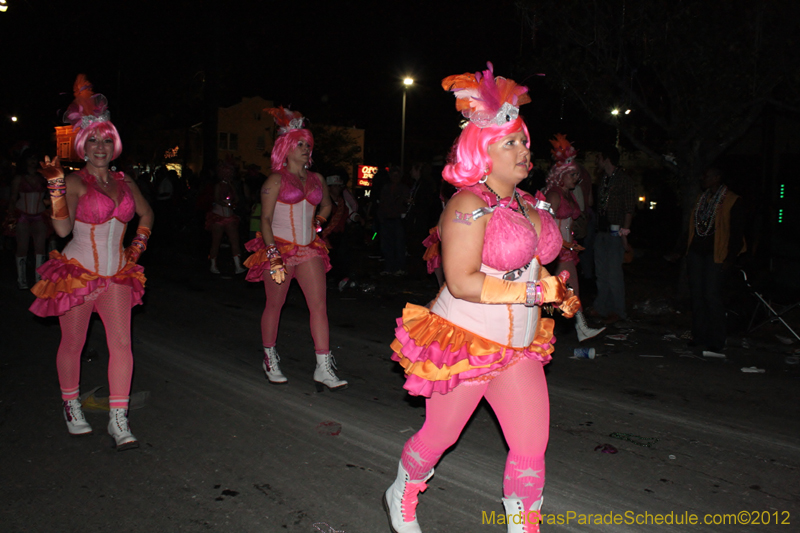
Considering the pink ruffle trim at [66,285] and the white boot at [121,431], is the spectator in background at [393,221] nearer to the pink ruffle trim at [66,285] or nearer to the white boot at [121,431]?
the pink ruffle trim at [66,285]

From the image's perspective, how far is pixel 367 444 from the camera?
4387 millimetres

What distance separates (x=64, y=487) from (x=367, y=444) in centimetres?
183

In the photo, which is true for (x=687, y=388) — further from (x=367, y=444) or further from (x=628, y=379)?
(x=367, y=444)

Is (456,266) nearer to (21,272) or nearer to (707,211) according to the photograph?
(707,211)

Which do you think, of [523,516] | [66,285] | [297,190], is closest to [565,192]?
[297,190]

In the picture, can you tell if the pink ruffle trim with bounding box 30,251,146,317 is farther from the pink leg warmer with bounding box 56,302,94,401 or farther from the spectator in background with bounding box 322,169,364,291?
the spectator in background with bounding box 322,169,364,291

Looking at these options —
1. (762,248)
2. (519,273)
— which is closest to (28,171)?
(519,273)

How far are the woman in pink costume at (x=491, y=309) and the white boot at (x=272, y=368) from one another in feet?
9.35

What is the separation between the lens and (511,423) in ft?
9.16

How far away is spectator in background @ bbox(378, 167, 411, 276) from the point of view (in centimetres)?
1248

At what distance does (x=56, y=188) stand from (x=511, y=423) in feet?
10.3

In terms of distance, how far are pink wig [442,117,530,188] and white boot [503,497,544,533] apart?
1400mm

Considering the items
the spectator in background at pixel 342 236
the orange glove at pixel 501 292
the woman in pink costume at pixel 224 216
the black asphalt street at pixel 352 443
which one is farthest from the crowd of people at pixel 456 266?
the woman in pink costume at pixel 224 216

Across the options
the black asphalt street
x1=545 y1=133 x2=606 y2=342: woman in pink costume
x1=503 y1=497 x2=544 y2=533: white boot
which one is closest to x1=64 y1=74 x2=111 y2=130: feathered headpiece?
the black asphalt street
